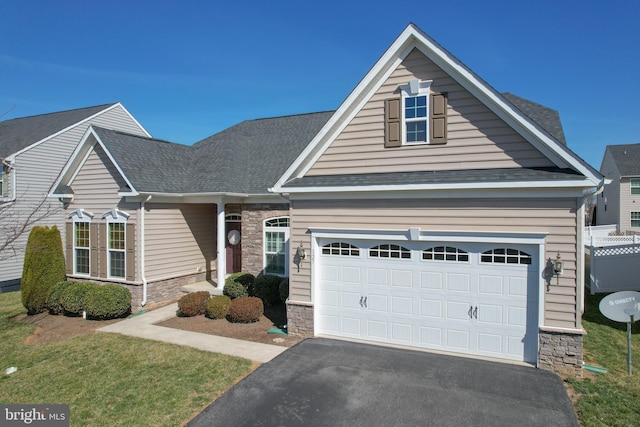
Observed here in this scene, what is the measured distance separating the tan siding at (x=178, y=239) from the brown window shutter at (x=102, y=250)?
185 cm

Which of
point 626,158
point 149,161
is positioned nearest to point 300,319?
point 149,161

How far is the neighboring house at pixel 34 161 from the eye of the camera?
19969mm

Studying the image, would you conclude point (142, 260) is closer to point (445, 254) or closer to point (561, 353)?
point (445, 254)

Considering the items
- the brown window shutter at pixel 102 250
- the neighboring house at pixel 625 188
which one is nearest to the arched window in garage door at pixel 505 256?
the brown window shutter at pixel 102 250

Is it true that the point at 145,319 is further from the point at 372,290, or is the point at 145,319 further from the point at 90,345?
the point at 372,290

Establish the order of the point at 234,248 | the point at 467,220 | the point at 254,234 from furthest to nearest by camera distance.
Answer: the point at 234,248, the point at 254,234, the point at 467,220

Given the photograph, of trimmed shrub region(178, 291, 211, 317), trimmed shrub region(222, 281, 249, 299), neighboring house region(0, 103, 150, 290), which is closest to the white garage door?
trimmed shrub region(222, 281, 249, 299)

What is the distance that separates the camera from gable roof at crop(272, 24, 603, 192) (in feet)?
26.8

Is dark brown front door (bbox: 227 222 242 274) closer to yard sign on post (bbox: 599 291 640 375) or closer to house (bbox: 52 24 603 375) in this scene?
house (bbox: 52 24 603 375)

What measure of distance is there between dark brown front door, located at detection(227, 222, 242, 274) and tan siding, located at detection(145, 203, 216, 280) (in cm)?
92

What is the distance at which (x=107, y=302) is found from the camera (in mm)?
12977

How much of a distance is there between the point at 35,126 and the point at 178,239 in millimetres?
16002

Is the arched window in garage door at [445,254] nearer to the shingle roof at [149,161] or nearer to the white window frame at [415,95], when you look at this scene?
the white window frame at [415,95]

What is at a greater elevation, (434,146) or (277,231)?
(434,146)
